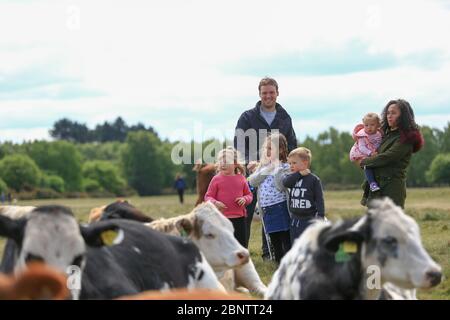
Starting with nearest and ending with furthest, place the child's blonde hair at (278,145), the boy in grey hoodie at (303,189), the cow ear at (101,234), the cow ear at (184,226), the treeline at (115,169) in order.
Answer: the cow ear at (101,234)
the cow ear at (184,226)
the boy in grey hoodie at (303,189)
the child's blonde hair at (278,145)
the treeline at (115,169)

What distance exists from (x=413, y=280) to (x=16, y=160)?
11077cm

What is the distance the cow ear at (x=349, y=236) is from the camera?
742 centimetres

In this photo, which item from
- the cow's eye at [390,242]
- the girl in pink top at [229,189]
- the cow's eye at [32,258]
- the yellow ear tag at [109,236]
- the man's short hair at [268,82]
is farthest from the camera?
the man's short hair at [268,82]

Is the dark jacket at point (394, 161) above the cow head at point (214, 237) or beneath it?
above

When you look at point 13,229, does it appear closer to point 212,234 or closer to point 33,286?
point 33,286

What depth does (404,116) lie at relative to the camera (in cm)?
1302

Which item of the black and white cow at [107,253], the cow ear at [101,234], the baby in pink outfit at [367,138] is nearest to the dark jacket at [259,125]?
the baby in pink outfit at [367,138]

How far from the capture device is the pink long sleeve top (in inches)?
525

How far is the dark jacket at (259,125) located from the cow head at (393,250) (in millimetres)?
7121

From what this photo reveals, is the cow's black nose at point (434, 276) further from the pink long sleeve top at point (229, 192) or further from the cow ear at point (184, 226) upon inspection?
the pink long sleeve top at point (229, 192)

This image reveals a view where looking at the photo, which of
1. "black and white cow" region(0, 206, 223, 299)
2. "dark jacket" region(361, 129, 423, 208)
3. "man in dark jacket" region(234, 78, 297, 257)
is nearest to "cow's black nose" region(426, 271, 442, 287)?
"black and white cow" region(0, 206, 223, 299)

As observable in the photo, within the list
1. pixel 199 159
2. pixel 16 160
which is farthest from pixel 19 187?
pixel 199 159

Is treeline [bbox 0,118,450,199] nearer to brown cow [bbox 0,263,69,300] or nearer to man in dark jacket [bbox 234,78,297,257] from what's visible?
man in dark jacket [bbox 234,78,297,257]

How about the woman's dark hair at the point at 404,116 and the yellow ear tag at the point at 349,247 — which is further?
the woman's dark hair at the point at 404,116
